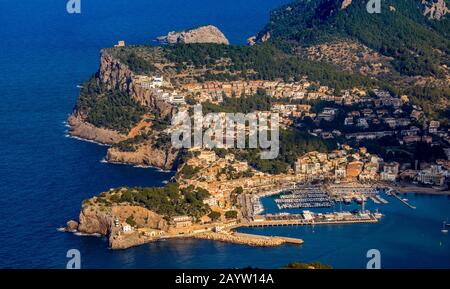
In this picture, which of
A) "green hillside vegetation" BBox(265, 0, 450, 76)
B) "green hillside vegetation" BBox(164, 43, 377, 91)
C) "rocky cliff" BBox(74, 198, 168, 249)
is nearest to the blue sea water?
"rocky cliff" BBox(74, 198, 168, 249)

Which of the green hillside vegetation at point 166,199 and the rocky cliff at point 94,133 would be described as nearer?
the green hillside vegetation at point 166,199

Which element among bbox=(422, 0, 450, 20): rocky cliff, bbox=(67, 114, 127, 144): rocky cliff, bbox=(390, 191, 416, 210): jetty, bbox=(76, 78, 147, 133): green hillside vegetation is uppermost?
bbox=(422, 0, 450, 20): rocky cliff

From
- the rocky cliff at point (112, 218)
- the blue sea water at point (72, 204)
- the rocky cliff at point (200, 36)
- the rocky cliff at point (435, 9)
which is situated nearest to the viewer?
the blue sea water at point (72, 204)

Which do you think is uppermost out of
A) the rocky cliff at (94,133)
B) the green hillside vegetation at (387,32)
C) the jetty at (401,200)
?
the green hillside vegetation at (387,32)

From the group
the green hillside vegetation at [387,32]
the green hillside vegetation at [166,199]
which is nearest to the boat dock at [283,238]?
the green hillside vegetation at [166,199]

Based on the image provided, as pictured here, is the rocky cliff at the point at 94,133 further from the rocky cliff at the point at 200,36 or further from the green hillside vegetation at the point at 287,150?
the rocky cliff at the point at 200,36

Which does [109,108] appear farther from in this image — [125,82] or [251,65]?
[251,65]

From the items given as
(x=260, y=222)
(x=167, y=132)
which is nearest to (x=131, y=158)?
(x=167, y=132)

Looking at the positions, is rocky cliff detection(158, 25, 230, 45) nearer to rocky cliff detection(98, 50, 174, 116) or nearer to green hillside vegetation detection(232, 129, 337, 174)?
rocky cliff detection(98, 50, 174, 116)

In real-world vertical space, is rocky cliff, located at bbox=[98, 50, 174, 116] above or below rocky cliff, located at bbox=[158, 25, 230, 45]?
below
